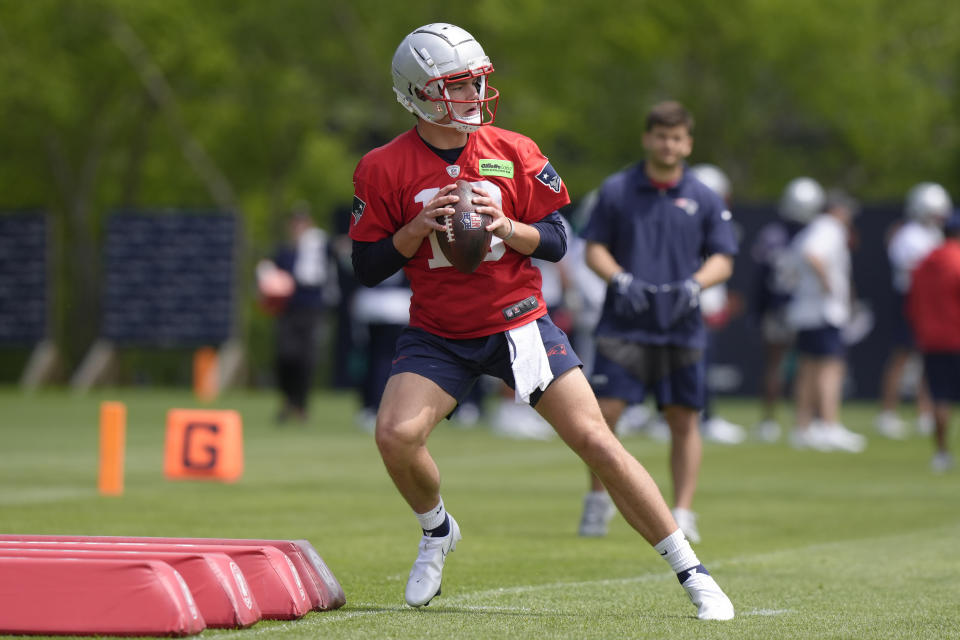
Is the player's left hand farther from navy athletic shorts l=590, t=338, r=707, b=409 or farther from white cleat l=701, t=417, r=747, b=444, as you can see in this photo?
white cleat l=701, t=417, r=747, b=444

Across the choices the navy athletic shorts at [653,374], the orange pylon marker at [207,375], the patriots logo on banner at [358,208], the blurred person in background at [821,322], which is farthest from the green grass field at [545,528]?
the orange pylon marker at [207,375]

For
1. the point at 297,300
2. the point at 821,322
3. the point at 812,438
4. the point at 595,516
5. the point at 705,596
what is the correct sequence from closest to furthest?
the point at 705,596
the point at 595,516
the point at 821,322
the point at 812,438
the point at 297,300

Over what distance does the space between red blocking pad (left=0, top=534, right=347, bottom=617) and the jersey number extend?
1187 mm

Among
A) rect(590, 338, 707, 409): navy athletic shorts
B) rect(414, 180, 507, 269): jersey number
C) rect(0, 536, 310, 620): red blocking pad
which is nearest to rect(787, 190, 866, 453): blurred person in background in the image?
rect(590, 338, 707, 409): navy athletic shorts

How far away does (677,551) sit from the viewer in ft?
20.8

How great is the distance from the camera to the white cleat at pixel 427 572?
6609mm

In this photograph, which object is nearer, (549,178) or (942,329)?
(549,178)

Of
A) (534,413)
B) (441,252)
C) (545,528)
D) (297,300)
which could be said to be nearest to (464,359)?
(441,252)

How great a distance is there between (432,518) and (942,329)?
8159 millimetres

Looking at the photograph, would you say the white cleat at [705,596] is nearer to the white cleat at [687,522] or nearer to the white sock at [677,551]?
the white sock at [677,551]

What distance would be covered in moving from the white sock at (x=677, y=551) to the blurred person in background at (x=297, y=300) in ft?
44.9

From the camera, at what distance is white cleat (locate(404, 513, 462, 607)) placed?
6.61 meters

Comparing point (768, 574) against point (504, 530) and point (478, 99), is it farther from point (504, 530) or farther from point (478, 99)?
point (478, 99)

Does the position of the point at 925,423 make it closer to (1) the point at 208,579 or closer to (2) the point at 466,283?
(2) the point at 466,283
